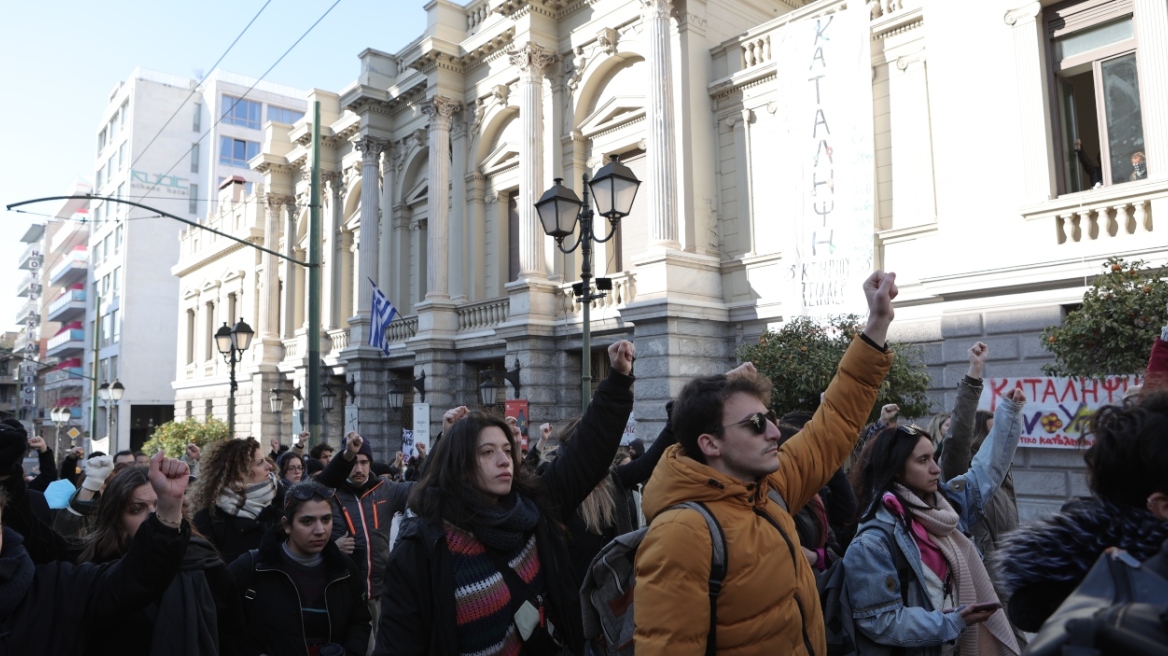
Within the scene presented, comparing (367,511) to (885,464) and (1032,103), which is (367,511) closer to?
(885,464)

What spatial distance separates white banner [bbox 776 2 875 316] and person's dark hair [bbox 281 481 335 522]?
1098cm

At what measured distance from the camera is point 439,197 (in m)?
21.9

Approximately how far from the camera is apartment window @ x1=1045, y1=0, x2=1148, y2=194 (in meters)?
11.0

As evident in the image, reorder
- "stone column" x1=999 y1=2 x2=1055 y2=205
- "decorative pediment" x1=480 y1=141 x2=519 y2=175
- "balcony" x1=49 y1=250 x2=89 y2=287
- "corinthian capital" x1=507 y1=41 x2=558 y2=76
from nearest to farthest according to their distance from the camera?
"stone column" x1=999 y1=2 x2=1055 y2=205, "corinthian capital" x1=507 y1=41 x2=558 y2=76, "decorative pediment" x1=480 y1=141 x2=519 y2=175, "balcony" x1=49 y1=250 x2=89 y2=287

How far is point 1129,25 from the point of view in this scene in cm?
1094

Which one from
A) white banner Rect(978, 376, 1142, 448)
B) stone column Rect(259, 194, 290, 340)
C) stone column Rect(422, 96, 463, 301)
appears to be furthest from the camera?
stone column Rect(259, 194, 290, 340)

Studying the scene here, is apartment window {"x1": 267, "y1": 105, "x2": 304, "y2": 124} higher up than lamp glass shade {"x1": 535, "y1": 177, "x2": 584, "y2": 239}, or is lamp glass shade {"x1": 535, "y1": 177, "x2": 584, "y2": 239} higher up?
apartment window {"x1": 267, "y1": 105, "x2": 304, "y2": 124}

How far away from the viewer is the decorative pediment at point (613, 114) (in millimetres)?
17875

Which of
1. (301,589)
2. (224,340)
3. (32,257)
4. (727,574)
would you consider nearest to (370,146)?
(224,340)

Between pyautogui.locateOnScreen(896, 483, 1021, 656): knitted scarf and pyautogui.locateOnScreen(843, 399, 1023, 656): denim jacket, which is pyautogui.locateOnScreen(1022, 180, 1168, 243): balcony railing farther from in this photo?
pyautogui.locateOnScreen(843, 399, 1023, 656): denim jacket

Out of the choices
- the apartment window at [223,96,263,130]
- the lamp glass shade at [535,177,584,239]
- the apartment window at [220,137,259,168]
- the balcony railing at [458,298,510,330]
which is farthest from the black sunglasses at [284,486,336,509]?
the apartment window at [223,96,263,130]

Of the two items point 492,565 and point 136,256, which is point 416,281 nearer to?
point 492,565

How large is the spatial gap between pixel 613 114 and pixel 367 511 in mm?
13952

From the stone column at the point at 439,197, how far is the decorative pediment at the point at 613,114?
4.65 metres
